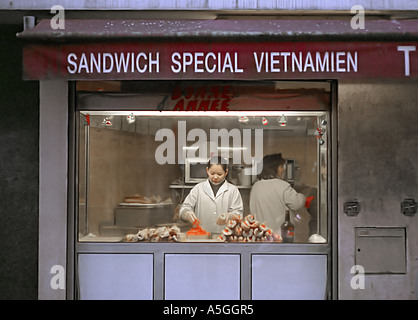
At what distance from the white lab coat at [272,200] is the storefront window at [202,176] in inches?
0.4

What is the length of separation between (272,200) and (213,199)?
655mm

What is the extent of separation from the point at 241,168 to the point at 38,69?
2.47m

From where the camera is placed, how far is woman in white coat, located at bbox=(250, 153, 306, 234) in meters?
6.63

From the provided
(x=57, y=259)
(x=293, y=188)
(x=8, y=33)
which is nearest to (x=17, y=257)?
(x=57, y=259)

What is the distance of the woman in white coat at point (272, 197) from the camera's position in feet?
21.7

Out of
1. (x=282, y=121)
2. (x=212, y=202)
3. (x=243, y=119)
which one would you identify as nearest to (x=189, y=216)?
(x=212, y=202)

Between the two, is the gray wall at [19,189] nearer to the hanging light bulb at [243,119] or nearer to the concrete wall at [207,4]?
the concrete wall at [207,4]

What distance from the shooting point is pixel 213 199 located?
671 cm

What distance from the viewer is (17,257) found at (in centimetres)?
663

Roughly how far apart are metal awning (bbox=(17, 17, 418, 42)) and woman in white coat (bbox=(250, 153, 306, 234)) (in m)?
1.61
